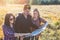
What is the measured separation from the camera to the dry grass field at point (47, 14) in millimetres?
1222

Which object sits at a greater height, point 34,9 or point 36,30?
point 34,9

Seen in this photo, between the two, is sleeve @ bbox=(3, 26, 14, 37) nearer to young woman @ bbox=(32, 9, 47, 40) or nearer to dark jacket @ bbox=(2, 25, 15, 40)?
dark jacket @ bbox=(2, 25, 15, 40)

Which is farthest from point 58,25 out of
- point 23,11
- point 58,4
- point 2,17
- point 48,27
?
point 2,17

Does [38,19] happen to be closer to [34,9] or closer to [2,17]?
[34,9]

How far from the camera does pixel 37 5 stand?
4.14 ft

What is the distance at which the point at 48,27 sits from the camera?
1225 mm

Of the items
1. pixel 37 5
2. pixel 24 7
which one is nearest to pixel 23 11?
pixel 24 7

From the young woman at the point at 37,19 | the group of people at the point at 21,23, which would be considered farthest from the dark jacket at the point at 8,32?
the young woman at the point at 37,19

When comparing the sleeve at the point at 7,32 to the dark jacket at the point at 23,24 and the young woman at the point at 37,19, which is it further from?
the young woman at the point at 37,19

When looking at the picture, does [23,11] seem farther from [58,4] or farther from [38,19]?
[58,4]

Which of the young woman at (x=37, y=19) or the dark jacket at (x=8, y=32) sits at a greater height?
the young woman at (x=37, y=19)

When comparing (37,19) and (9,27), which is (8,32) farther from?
(37,19)

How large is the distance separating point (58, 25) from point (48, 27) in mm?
96

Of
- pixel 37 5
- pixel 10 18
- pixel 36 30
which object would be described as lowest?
pixel 36 30
